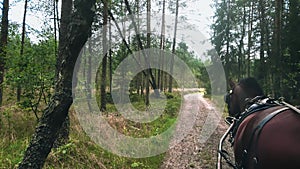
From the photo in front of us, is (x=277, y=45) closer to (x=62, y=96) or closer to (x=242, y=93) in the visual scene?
(x=242, y=93)

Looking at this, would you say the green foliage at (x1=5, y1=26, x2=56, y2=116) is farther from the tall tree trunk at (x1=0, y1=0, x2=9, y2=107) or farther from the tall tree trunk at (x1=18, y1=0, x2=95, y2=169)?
the tall tree trunk at (x1=18, y1=0, x2=95, y2=169)

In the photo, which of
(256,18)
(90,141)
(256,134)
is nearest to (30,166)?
(256,134)

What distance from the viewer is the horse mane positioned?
4066 mm

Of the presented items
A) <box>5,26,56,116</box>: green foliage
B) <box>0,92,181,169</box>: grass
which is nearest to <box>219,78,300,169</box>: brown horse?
<box>0,92,181,169</box>: grass

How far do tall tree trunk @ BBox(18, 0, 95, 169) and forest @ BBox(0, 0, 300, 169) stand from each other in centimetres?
1

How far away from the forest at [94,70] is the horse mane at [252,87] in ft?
5.15

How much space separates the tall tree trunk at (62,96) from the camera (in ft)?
11.0

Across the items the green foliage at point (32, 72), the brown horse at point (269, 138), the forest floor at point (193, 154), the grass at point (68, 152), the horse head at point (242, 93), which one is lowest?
the forest floor at point (193, 154)

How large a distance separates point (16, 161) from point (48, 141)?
217 cm

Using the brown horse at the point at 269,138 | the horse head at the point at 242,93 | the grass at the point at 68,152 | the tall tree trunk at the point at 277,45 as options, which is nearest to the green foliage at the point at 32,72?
the grass at the point at 68,152

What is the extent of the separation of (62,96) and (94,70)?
16.8 metres

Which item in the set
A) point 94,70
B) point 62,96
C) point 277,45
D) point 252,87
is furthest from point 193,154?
point 94,70

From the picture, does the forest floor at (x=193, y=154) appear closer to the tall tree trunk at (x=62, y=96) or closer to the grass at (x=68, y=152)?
the grass at (x=68, y=152)

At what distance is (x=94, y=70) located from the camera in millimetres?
19891
